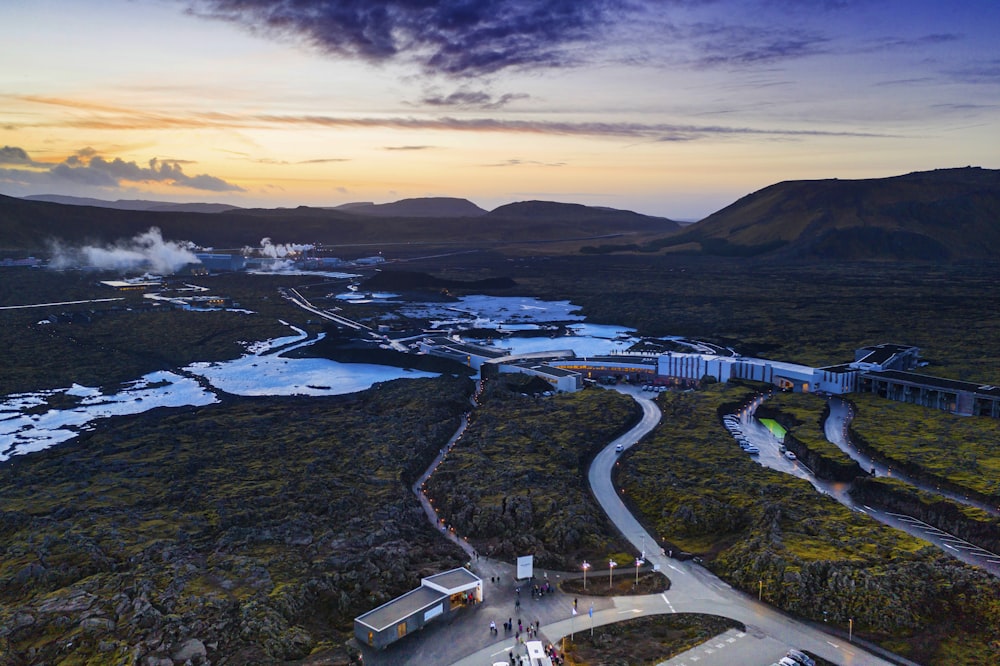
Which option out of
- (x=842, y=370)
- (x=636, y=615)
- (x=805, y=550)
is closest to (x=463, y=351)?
(x=842, y=370)

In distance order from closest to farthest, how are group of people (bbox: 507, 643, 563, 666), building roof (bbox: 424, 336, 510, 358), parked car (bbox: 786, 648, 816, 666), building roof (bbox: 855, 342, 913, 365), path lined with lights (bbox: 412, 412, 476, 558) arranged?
parked car (bbox: 786, 648, 816, 666), group of people (bbox: 507, 643, 563, 666), path lined with lights (bbox: 412, 412, 476, 558), building roof (bbox: 855, 342, 913, 365), building roof (bbox: 424, 336, 510, 358)

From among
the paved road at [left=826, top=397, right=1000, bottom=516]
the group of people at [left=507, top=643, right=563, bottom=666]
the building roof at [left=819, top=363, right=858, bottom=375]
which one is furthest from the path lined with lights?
the building roof at [left=819, top=363, right=858, bottom=375]

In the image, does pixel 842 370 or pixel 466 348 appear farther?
pixel 466 348

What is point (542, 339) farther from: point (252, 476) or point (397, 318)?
point (252, 476)

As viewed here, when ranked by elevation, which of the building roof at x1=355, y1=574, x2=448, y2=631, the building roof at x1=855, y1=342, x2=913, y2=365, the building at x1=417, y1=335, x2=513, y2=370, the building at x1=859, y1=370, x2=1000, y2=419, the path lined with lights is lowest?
the path lined with lights

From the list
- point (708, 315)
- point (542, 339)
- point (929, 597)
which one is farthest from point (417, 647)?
point (708, 315)

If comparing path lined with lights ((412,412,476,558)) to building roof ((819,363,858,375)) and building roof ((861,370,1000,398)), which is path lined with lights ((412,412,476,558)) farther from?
building roof ((861,370,1000,398))

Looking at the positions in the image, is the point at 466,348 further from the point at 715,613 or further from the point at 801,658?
the point at 801,658
